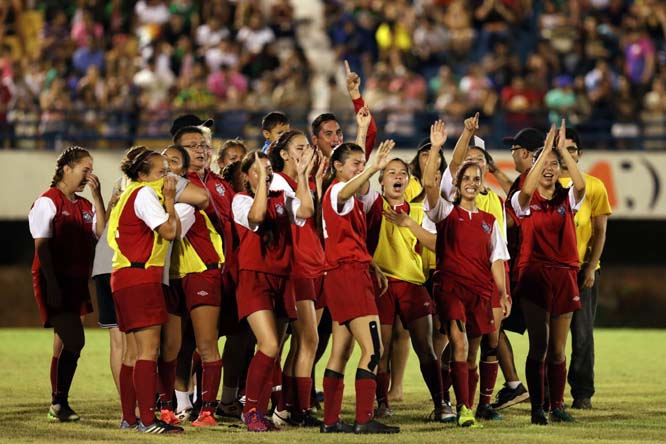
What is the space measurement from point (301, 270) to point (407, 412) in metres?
1.76

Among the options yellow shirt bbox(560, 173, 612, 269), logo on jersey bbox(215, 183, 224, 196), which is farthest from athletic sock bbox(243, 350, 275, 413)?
A: yellow shirt bbox(560, 173, 612, 269)

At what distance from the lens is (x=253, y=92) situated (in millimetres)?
21172

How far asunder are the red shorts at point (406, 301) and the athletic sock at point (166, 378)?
1.58 m

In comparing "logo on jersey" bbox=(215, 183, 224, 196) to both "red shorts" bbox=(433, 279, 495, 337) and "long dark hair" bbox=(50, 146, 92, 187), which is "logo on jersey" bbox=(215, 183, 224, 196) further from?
"red shorts" bbox=(433, 279, 495, 337)

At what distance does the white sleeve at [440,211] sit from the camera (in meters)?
9.69

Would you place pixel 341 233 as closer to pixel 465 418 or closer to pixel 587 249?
pixel 465 418

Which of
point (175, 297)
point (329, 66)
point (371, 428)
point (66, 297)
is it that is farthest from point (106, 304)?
point (329, 66)

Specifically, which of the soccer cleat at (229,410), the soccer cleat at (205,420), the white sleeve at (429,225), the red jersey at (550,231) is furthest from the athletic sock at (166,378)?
the red jersey at (550,231)

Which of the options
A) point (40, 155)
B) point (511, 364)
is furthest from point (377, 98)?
point (511, 364)

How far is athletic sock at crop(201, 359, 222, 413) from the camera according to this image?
9438 millimetres

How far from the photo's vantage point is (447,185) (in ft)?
32.8

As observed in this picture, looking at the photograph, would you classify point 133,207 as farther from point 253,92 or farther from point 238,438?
point 253,92

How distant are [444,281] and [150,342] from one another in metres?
2.15

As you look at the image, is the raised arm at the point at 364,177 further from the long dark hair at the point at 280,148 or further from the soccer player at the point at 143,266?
the soccer player at the point at 143,266
